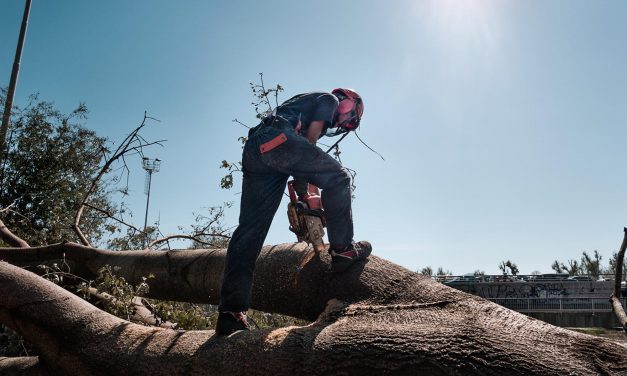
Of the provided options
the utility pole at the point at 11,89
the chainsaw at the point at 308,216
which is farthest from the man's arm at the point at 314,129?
the utility pole at the point at 11,89

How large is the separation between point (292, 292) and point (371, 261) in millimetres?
523

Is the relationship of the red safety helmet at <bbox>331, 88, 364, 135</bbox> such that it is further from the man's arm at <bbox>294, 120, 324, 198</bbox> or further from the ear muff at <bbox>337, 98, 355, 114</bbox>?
the man's arm at <bbox>294, 120, 324, 198</bbox>

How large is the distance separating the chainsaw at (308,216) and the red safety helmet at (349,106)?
1.71 feet

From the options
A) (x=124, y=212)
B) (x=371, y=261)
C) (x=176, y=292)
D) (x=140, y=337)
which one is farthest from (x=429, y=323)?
(x=124, y=212)

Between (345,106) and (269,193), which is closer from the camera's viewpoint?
(269,193)

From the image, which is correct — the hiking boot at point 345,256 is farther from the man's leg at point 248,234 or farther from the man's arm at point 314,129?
the man's arm at point 314,129

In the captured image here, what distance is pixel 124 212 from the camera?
324 inches

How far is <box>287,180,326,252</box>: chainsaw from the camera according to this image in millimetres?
2648

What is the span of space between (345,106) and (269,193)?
2.33 ft

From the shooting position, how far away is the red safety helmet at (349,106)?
2912 mm

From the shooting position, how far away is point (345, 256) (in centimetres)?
250

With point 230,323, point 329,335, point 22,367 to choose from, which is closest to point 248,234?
point 230,323

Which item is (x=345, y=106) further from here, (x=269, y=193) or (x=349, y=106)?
(x=269, y=193)

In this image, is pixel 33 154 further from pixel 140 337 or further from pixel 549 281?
pixel 549 281
